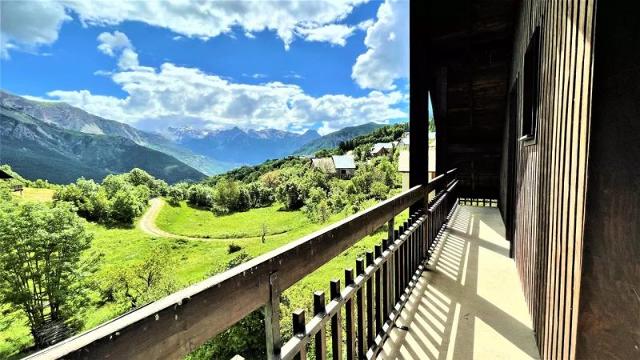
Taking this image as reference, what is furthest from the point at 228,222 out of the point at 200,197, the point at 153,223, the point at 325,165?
the point at 325,165

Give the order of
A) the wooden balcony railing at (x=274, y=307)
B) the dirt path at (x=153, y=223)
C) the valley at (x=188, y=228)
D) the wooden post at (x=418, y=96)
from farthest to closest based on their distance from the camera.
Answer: the dirt path at (x=153, y=223) < the valley at (x=188, y=228) < the wooden post at (x=418, y=96) < the wooden balcony railing at (x=274, y=307)

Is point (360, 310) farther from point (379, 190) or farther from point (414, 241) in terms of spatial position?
point (379, 190)

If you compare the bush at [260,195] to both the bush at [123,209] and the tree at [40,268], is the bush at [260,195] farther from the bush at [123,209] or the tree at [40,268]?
the tree at [40,268]

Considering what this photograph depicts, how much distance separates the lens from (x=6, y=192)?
88.2 feet

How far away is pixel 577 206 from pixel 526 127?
216 centimetres

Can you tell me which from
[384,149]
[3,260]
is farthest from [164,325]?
[384,149]

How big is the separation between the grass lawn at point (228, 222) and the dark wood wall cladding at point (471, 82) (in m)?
33.4

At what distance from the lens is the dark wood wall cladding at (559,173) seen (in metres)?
1.41

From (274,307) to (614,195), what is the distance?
4.39 ft

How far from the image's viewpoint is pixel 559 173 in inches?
70.8

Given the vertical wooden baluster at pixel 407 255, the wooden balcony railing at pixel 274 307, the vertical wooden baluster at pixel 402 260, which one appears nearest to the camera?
the wooden balcony railing at pixel 274 307

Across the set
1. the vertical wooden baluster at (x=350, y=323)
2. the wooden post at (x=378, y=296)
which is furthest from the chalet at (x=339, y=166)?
the vertical wooden baluster at (x=350, y=323)

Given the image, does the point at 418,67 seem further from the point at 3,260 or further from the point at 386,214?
the point at 3,260

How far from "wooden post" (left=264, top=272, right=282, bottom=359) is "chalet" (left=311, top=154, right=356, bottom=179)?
5908cm
